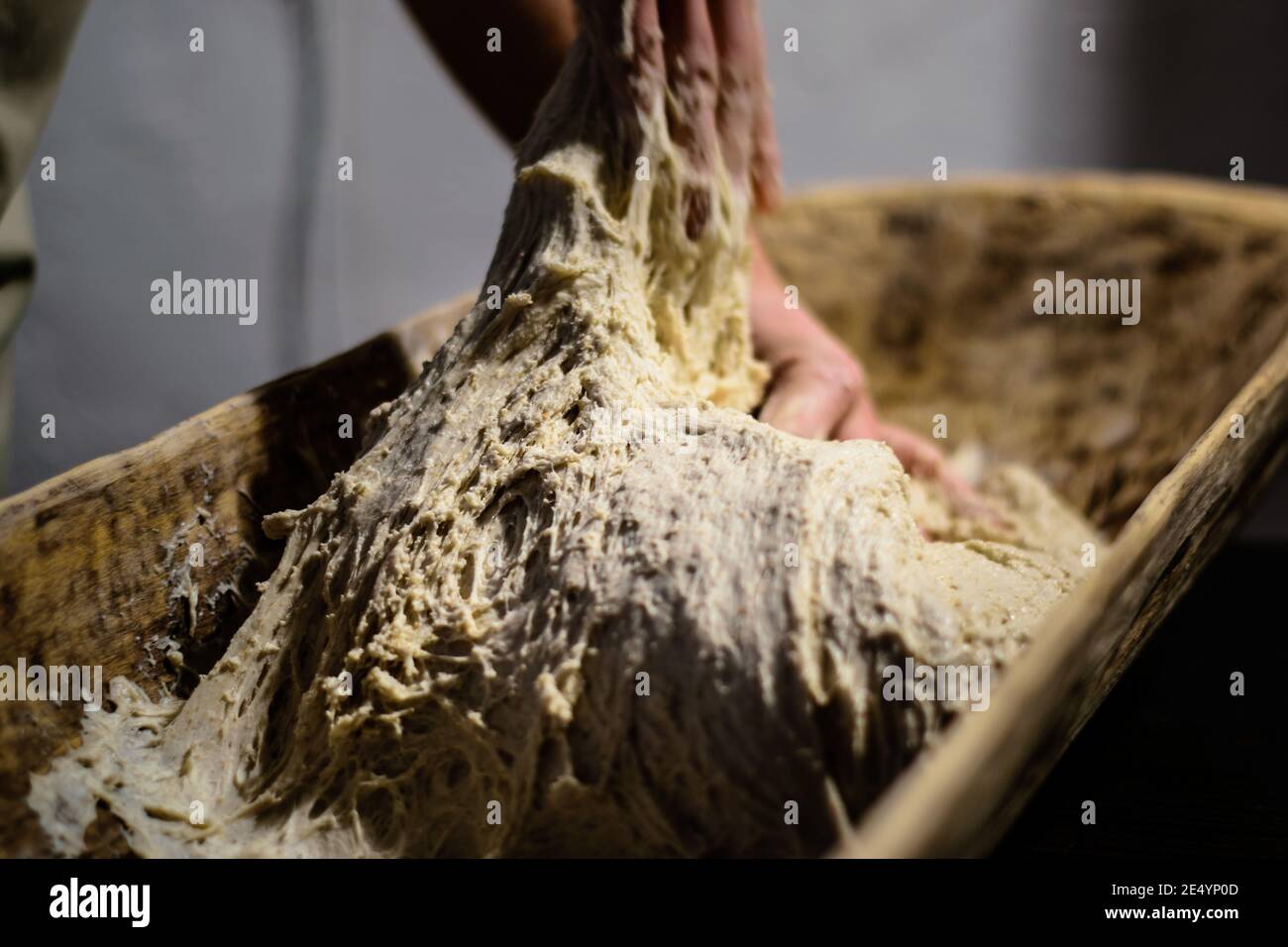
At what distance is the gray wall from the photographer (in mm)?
1483

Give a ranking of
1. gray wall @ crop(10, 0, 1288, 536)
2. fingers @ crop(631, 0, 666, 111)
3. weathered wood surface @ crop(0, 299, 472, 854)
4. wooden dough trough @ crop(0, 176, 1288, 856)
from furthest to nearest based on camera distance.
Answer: gray wall @ crop(10, 0, 1288, 536), fingers @ crop(631, 0, 666, 111), weathered wood surface @ crop(0, 299, 472, 854), wooden dough trough @ crop(0, 176, 1288, 856)

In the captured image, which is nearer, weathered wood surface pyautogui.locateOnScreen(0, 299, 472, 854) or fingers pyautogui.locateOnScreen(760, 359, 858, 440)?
weathered wood surface pyautogui.locateOnScreen(0, 299, 472, 854)

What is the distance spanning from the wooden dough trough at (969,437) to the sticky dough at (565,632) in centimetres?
4

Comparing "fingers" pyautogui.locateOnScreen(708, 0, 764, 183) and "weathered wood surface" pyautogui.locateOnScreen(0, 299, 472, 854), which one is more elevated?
"fingers" pyautogui.locateOnScreen(708, 0, 764, 183)

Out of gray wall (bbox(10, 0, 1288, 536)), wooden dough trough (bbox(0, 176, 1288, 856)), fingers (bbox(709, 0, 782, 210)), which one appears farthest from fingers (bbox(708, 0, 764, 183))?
gray wall (bbox(10, 0, 1288, 536))

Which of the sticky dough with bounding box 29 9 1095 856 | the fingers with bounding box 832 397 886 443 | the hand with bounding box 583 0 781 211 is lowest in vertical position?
the sticky dough with bounding box 29 9 1095 856

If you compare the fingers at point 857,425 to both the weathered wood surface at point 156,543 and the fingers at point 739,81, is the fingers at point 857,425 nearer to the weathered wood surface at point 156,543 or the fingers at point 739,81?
the fingers at point 739,81

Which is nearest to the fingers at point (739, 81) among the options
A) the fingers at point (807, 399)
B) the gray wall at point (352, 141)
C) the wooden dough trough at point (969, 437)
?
the fingers at point (807, 399)

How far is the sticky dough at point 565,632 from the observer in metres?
0.50

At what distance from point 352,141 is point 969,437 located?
1067 mm

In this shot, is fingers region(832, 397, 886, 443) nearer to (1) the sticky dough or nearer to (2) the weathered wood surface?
(1) the sticky dough

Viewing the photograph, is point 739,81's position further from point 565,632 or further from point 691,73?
point 565,632

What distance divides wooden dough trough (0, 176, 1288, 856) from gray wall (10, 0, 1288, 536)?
669 millimetres

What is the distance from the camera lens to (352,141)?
5.70 feet
